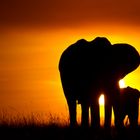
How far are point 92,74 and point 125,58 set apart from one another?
1.74m

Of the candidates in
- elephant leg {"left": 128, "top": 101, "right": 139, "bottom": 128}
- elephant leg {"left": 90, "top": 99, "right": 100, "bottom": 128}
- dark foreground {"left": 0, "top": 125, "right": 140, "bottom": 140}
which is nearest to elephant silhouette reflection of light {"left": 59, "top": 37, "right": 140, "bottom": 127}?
elephant leg {"left": 90, "top": 99, "right": 100, "bottom": 128}

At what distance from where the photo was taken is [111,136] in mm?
7855

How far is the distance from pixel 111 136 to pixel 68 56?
23.7 feet

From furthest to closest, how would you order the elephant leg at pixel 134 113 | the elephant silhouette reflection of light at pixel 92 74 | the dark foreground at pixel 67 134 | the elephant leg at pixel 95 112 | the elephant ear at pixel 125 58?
the elephant leg at pixel 134 113
the elephant ear at pixel 125 58
the elephant silhouette reflection of light at pixel 92 74
the elephant leg at pixel 95 112
the dark foreground at pixel 67 134

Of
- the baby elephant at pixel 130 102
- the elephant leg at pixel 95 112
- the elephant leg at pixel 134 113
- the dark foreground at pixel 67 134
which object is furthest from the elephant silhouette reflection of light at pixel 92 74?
the dark foreground at pixel 67 134

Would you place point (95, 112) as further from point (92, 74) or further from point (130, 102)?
point (130, 102)

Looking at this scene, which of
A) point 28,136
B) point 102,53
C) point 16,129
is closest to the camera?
point 28,136

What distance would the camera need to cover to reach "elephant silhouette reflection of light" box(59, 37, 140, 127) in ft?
46.1

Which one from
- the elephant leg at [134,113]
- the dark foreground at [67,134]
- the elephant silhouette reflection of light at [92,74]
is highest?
the elephant silhouette reflection of light at [92,74]

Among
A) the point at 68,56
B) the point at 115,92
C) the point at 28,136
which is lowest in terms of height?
the point at 28,136

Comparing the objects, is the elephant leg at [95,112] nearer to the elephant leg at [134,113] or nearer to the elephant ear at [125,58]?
the elephant ear at [125,58]

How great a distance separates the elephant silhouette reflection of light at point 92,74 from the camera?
14.1 metres

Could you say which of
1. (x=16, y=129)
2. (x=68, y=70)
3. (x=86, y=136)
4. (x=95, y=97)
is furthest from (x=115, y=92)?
(x=86, y=136)

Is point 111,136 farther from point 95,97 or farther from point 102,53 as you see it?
point 102,53
